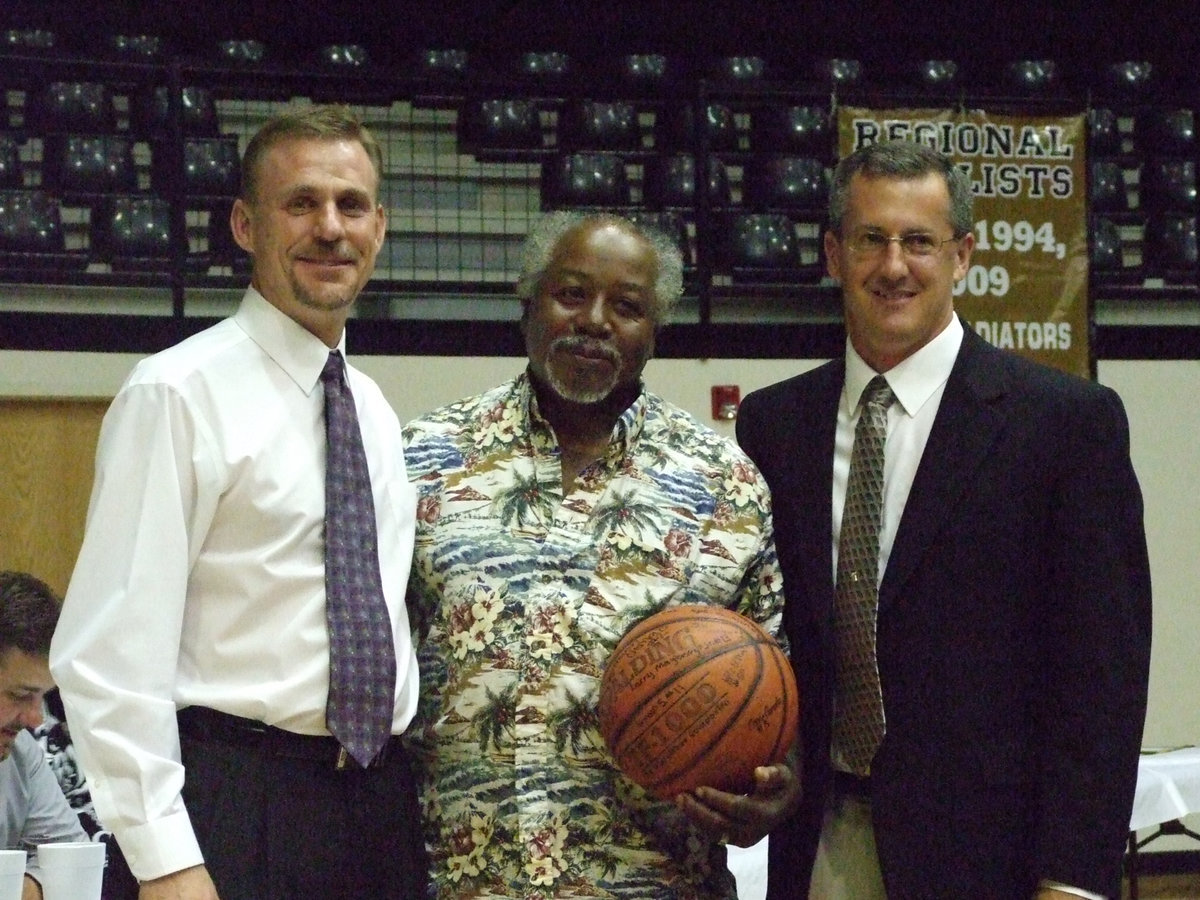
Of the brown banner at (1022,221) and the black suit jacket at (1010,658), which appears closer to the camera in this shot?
the black suit jacket at (1010,658)

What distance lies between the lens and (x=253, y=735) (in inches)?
81.6

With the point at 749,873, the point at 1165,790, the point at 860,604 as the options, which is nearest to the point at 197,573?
the point at 860,604

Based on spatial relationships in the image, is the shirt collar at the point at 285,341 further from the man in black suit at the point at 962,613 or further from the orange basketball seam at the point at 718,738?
the man in black suit at the point at 962,613

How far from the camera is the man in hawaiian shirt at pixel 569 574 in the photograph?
229cm

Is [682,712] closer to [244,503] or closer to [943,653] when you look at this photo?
[943,653]

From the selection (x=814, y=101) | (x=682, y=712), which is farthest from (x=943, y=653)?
(x=814, y=101)

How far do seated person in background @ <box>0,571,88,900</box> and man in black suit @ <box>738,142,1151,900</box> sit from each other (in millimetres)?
1714

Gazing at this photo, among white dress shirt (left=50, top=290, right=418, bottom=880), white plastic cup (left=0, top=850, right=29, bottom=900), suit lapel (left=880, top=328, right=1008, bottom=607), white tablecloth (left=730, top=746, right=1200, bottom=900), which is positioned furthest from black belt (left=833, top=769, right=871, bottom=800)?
white tablecloth (left=730, top=746, right=1200, bottom=900)

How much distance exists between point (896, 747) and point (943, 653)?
0.52ft

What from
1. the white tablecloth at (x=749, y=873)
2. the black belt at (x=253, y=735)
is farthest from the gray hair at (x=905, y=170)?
the white tablecloth at (x=749, y=873)

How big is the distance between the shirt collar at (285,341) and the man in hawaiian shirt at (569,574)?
0.90ft

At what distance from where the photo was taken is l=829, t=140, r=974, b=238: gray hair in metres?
2.51

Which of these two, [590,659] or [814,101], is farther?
[814,101]

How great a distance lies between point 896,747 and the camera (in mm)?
2367
